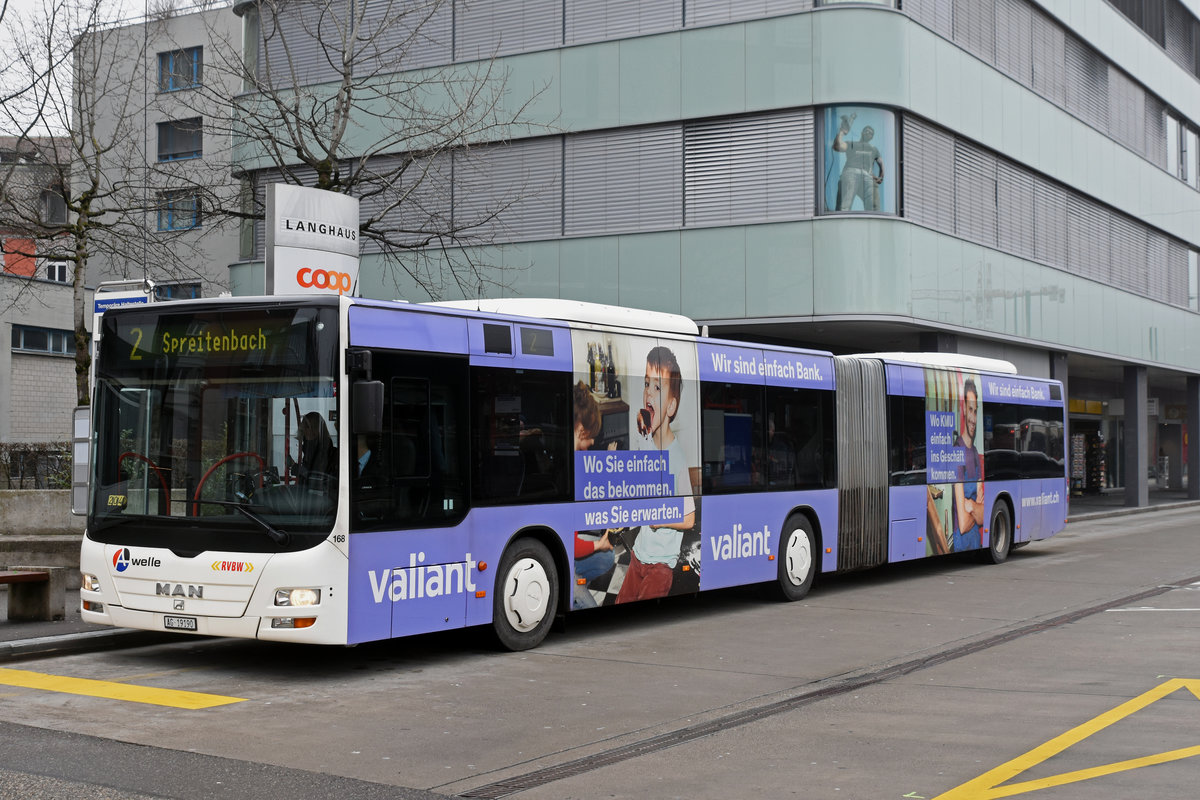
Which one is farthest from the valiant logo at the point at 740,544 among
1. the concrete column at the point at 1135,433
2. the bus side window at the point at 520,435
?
the concrete column at the point at 1135,433

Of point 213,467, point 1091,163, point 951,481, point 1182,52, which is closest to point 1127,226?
point 1091,163

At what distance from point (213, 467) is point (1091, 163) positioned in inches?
1064

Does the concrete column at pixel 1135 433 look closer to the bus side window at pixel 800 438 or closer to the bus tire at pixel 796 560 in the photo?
the bus side window at pixel 800 438

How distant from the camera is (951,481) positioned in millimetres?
18766

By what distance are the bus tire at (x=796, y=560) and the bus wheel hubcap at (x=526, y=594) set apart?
4.20 meters

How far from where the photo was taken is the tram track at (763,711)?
677 cm

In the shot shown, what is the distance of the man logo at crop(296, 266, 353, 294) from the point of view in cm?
1442

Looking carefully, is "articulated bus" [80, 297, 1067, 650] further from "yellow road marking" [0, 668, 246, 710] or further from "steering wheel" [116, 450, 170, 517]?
"yellow road marking" [0, 668, 246, 710]

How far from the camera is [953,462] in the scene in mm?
18812

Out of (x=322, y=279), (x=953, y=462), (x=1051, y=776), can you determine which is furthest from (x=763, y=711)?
(x=953, y=462)

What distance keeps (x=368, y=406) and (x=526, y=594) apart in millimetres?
2671

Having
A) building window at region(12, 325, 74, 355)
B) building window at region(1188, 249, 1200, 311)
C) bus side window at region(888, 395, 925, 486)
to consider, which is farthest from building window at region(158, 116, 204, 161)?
bus side window at region(888, 395, 925, 486)

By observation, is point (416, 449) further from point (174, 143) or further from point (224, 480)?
point (174, 143)

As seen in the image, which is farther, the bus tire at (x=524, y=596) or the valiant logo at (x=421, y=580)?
the bus tire at (x=524, y=596)
